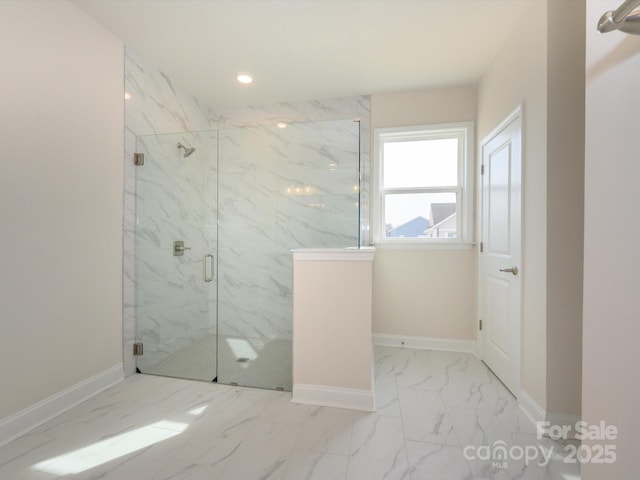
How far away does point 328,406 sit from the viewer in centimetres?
189

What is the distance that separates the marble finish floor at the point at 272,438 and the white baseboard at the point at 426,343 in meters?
0.71

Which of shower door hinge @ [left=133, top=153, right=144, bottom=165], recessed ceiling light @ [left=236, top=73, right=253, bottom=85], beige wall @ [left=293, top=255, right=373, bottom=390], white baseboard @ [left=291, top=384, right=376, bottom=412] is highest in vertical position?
recessed ceiling light @ [left=236, top=73, right=253, bottom=85]

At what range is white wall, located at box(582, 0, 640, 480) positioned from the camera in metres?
0.69

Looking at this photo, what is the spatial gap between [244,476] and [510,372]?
6.45 feet

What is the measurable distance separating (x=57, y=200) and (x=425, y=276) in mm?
3176

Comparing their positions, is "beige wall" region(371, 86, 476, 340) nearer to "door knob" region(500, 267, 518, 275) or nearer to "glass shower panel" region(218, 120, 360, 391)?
"door knob" region(500, 267, 518, 275)

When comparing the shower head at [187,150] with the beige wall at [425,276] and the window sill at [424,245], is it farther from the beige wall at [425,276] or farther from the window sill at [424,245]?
the window sill at [424,245]

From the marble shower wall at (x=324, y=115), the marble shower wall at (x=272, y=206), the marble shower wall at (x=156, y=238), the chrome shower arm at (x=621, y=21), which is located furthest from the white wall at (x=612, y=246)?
→ the marble shower wall at (x=324, y=115)

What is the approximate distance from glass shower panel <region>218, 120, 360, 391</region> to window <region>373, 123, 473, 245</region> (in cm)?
89

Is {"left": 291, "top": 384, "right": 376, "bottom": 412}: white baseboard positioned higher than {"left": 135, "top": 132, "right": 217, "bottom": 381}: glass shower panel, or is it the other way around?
{"left": 135, "top": 132, "right": 217, "bottom": 381}: glass shower panel

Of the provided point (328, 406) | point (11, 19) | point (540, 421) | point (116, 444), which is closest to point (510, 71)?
point (540, 421)

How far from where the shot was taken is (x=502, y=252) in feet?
7.34

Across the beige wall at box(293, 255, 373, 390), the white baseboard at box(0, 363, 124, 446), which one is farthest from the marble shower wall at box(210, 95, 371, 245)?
the white baseboard at box(0, 363, 124, 446)

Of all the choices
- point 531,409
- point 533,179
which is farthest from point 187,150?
point 531,409
